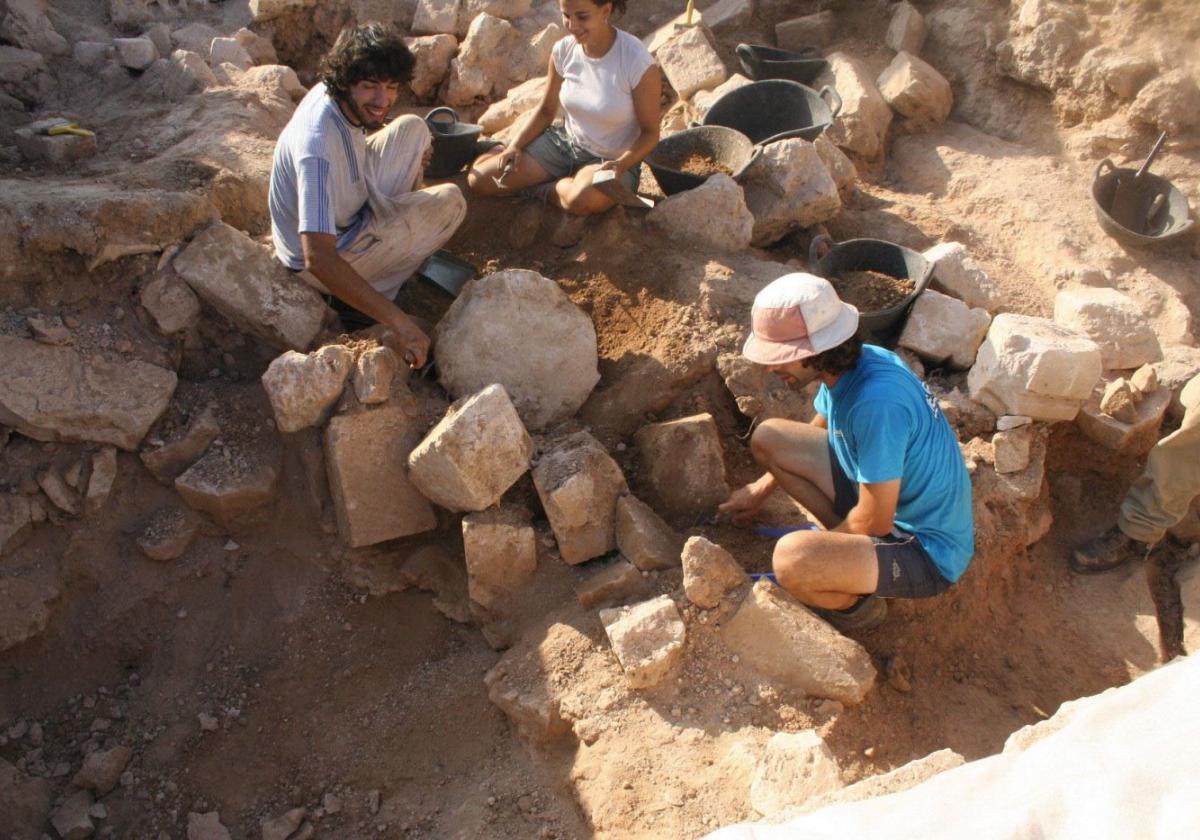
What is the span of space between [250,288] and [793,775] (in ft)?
9.62

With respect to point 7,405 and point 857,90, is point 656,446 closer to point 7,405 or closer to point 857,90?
point 7,405

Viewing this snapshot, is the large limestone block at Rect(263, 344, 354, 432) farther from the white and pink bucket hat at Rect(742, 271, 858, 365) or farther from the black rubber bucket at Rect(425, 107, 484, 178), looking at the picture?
the black rubber bucket at Rect(425, 107, 484, 178)

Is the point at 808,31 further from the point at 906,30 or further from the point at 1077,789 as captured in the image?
the point at 1077,789

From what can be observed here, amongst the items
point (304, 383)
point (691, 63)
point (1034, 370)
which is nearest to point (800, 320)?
point (1034, 370)

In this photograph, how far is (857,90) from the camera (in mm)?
6195

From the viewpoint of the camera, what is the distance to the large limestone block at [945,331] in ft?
14.3

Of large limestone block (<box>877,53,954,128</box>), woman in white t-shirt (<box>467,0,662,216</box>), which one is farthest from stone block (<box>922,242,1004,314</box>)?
large limestone block (<box>877,53,954,128</box>)

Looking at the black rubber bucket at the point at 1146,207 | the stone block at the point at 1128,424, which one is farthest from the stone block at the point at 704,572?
the black rubber bucket at the point at 1146,207

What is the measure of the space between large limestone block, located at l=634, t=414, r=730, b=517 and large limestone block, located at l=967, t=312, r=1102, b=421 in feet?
4.47

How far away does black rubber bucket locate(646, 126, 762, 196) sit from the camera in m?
4.96

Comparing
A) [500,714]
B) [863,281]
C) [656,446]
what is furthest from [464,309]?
[863,281]

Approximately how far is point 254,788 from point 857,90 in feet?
18.1

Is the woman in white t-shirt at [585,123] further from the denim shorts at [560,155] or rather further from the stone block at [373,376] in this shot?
the stone block at [373,376]

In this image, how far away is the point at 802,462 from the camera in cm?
359
